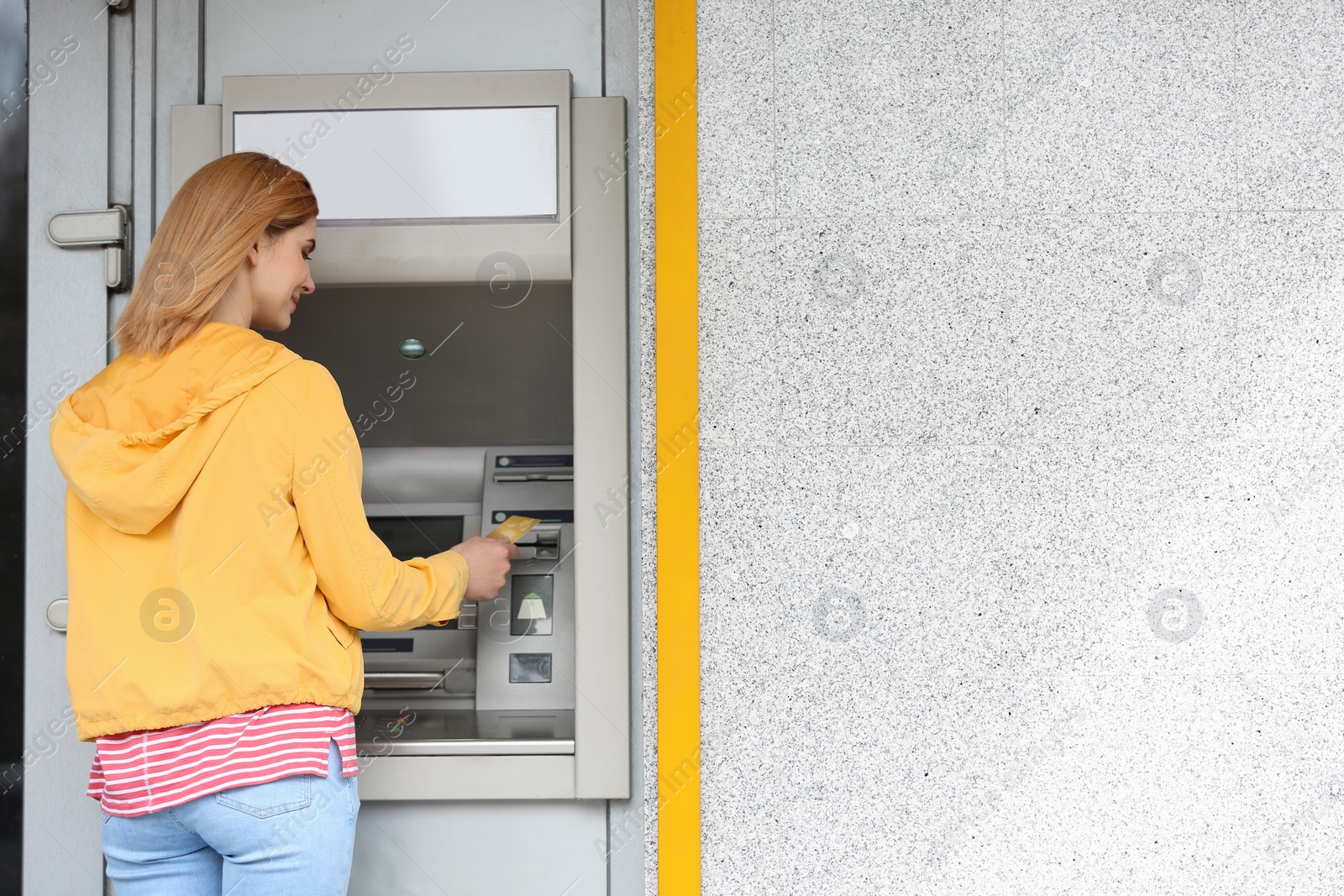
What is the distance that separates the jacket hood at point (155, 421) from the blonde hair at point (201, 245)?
0.11 ft

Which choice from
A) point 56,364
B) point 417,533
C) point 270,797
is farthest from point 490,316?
point 270,797

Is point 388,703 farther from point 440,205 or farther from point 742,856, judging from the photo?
point 440,205

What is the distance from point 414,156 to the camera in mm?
1983

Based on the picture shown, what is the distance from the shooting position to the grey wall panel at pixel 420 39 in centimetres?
204

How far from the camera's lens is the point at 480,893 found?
1979mm

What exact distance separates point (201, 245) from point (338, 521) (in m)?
0.48

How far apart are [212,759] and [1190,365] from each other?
68.0 inches

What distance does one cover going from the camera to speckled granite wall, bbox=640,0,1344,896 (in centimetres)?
171

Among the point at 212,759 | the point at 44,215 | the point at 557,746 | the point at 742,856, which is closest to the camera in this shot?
the point at 212,759

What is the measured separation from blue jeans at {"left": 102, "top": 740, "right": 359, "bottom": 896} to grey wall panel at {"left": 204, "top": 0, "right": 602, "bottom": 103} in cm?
138

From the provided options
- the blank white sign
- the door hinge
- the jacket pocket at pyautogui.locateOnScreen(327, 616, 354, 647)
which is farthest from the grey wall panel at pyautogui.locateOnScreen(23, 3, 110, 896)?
the jacket pocket at pyautogui.locateOnScreen(327, 616, 354, 647)

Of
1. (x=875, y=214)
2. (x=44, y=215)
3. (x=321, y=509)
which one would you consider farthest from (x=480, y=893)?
A: (x=44, y=215)

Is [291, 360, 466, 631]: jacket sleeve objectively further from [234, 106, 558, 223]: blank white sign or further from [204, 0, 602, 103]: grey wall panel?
[204, 0, 602, 103]: grey wall panel

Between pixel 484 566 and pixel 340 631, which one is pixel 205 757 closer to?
pixel 340 631
